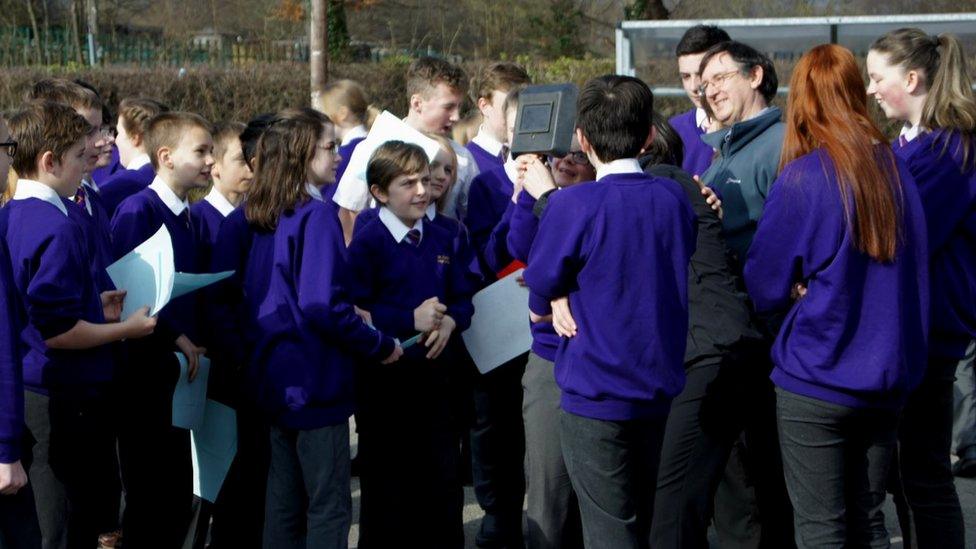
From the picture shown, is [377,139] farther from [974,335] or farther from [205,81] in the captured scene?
[205,81]

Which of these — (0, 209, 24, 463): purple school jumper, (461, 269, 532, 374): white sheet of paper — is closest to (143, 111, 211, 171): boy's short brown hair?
(461, 269, 532, 374): white sheet of paper

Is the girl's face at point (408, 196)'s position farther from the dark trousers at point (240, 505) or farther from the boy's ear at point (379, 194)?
the dark trousers at point (240, 505)

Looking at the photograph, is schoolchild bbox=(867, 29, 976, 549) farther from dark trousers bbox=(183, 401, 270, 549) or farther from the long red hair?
dark trousers bbox=(183, 401, 270, 549)

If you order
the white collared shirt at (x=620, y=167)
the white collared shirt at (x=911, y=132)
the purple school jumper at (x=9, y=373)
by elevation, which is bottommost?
the purple school jumper at (x=9, y=373)

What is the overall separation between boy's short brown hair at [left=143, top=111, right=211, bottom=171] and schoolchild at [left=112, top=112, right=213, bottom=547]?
0.06 m

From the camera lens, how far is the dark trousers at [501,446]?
5117mm

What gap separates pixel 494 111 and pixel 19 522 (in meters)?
3.02

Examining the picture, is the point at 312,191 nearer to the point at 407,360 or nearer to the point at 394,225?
the point at 394,225

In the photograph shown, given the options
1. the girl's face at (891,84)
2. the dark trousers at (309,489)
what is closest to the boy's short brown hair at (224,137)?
the dark trousers at (309,489)

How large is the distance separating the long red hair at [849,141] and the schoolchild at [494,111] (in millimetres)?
1904

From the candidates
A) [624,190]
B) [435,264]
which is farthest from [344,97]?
[624,190]

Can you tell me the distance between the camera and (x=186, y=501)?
14.9ft

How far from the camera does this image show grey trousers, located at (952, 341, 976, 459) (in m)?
6.05

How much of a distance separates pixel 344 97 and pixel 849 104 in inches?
157
